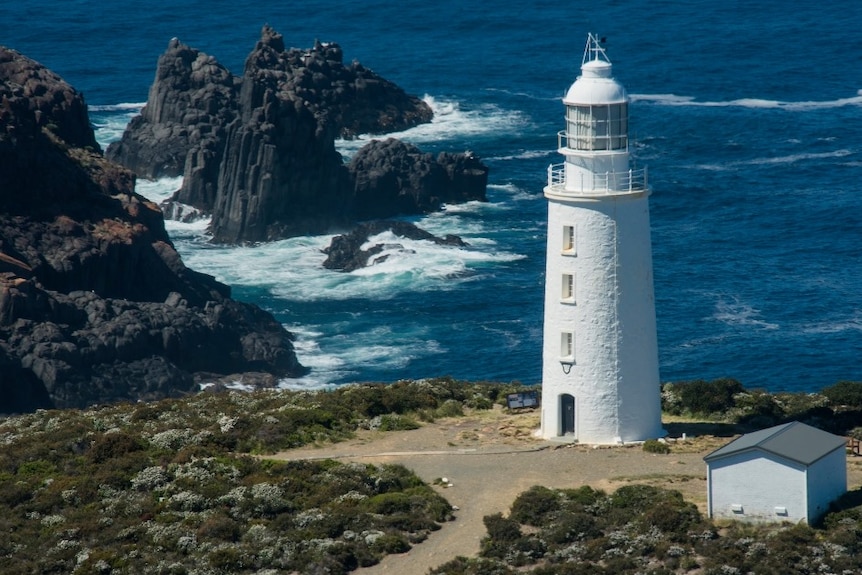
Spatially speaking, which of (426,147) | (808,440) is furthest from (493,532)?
(426,147)

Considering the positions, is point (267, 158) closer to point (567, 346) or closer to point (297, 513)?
point (567, 346)

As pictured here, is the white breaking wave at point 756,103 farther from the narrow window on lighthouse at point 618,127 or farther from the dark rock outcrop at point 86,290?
the narrow window on lighthouse at point 618,127

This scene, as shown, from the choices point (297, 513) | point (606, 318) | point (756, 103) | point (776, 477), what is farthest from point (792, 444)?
point (756, 103)

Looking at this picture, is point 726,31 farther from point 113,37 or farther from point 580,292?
point 580,292

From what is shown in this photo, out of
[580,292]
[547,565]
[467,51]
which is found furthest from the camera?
[467,51]

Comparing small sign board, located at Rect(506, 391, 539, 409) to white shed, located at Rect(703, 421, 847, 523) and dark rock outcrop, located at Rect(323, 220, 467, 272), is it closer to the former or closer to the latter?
white shed, located at Rect(703, 421, 847, 523)

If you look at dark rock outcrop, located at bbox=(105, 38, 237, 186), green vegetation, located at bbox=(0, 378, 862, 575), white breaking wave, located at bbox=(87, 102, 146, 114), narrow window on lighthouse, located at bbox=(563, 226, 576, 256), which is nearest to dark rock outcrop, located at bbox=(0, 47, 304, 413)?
dark rock outcrop, located at bbox=(105, 38, 237, 186)
